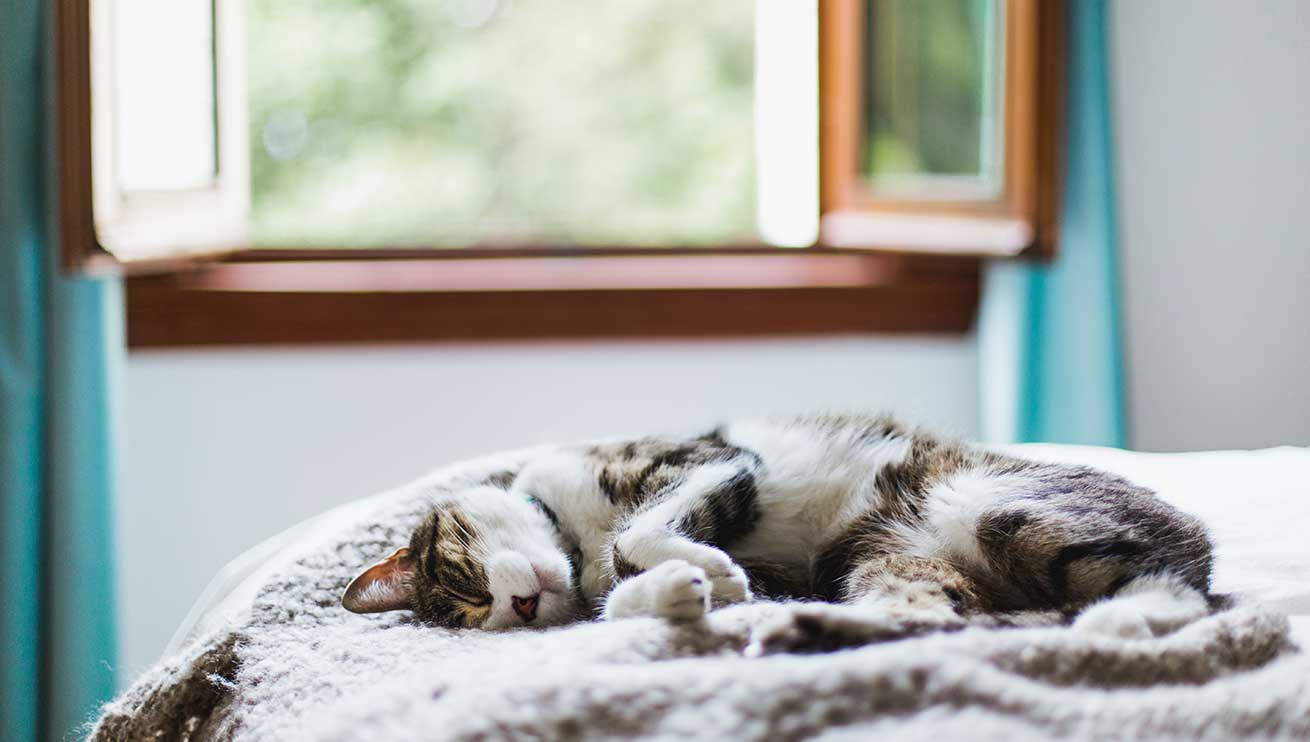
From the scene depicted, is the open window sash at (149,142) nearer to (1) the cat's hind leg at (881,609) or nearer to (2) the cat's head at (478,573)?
(2) the cat's head at (478,573)

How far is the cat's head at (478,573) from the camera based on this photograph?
3.94 feet

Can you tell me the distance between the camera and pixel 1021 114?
6.69 feet

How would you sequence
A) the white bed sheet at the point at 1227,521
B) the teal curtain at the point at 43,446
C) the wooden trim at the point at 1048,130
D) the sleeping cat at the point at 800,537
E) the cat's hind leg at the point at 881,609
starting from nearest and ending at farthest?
the cat's hind leg at the point at 881,609, the sleeping cat at the point at 800,537, the white bed sheet at the point at 1227,521, the teal curtain at the point at 43,446, the wooden trim at the point at 1048,130

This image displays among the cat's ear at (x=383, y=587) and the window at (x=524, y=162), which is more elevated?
the window at (x=524, y=162)

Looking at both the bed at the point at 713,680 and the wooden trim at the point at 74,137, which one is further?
the wooden trim at the point at 74,137

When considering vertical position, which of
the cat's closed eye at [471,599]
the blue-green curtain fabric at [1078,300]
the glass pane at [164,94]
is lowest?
the cat's closed eye at [471,599]

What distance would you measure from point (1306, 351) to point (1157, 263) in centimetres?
33

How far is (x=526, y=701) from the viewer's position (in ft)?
2.40

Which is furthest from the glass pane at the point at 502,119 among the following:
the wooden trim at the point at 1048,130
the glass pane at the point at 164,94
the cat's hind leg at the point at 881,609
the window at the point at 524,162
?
the cat's hind leg at the point at 881,609

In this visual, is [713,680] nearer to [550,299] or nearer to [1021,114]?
[1021,114]

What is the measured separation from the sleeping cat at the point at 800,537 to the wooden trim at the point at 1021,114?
0.74 metres

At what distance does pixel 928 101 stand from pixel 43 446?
1747 millimetres

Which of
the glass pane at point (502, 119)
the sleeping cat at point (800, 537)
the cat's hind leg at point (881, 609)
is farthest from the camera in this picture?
the glass pane at point (502, 119)

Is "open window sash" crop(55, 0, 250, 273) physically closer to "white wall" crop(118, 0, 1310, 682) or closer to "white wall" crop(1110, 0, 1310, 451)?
"white wall" crop(118, 0, 1310, 682)
